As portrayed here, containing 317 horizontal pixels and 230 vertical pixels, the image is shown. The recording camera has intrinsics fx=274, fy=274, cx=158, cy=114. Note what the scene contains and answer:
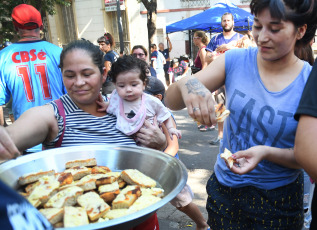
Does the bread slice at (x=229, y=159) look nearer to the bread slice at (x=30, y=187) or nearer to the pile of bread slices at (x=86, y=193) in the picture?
the pile of bread slices at (x=86, y=193)

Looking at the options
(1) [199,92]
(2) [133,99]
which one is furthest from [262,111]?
(2) [133,99]

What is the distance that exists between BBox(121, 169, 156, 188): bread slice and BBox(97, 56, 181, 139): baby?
547 mm

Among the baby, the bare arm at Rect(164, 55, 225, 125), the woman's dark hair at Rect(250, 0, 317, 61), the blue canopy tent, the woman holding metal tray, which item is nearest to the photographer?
the bare arm at Rect(164, 55, 225, 125)

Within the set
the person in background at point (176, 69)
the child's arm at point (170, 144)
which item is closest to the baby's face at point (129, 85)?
the child's arm at point (170, 144)

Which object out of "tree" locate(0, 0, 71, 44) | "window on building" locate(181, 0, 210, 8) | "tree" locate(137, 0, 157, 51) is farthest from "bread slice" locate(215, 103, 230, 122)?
"window on building" locate(181, 0, 210, 8)

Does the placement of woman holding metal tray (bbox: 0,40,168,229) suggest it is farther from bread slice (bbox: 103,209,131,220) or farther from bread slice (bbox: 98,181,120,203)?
bread slice (bbox: 103,209,131,220)

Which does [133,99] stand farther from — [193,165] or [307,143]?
[193,165]

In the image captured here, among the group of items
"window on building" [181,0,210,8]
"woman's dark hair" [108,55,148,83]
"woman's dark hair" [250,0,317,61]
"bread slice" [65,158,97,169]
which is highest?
"window on building" [181,0,210,8]

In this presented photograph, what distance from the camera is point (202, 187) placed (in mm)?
3816

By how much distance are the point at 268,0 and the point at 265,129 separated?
67cm

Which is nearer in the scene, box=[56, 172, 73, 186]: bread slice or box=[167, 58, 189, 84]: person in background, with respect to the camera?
box=[56, 172, 73, 186]: bread slice

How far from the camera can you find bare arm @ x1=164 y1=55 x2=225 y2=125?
127 centimetres

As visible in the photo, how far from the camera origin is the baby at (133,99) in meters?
2.00

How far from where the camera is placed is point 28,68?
288 centimetres
